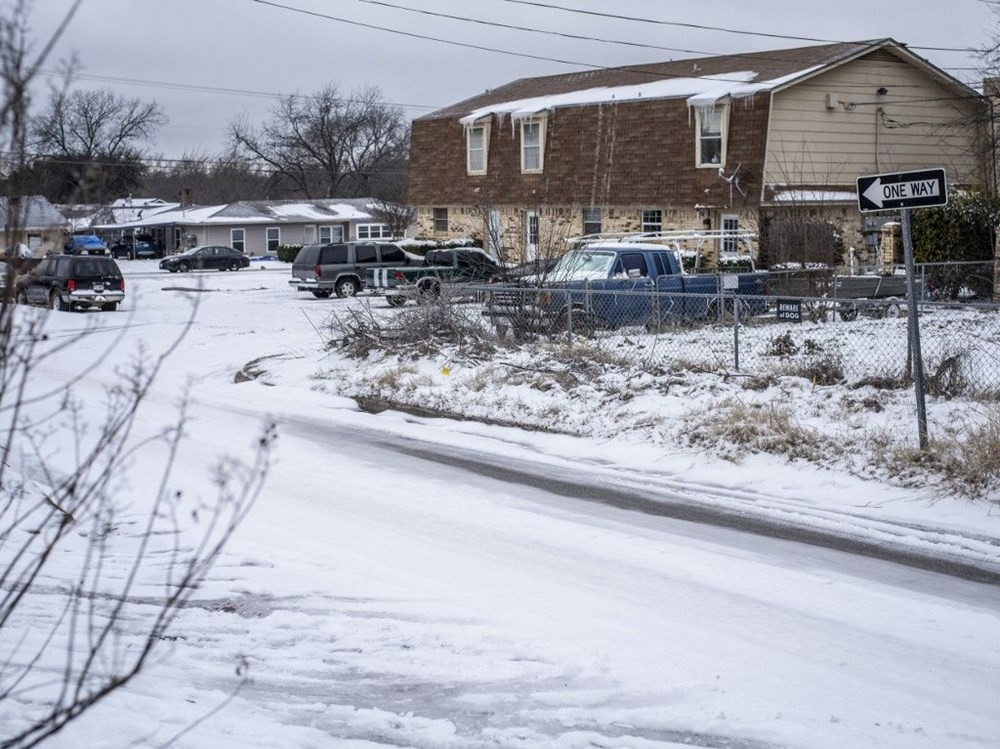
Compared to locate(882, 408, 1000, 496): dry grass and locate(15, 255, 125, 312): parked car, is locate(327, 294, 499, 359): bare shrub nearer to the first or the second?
locate(882, 408, 1000, 496): dry grass

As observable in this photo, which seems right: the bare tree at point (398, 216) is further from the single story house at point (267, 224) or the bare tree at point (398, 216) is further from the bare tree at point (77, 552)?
the bare tree at point (77, 552)

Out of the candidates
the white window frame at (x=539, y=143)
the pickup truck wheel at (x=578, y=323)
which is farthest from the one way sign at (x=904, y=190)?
the white window frame at (x=539, y=143)

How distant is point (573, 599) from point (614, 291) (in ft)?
33.4

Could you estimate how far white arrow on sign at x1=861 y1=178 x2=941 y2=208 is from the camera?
441 inches

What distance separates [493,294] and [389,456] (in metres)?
6.16

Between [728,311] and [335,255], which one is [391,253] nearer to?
[335,255]

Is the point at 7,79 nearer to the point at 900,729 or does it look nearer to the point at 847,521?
the point at 900,729

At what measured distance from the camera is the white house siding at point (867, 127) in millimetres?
34344

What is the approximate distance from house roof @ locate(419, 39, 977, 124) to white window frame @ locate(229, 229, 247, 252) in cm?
3080

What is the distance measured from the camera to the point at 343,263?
1443 inches

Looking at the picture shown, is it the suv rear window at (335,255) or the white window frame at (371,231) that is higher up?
the white window frame at (371,231)

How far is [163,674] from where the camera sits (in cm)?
620

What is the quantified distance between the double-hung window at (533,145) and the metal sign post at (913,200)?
1131 inches

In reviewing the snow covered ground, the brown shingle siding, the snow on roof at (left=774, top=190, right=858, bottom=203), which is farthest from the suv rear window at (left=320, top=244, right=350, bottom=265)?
the snow covered ground
